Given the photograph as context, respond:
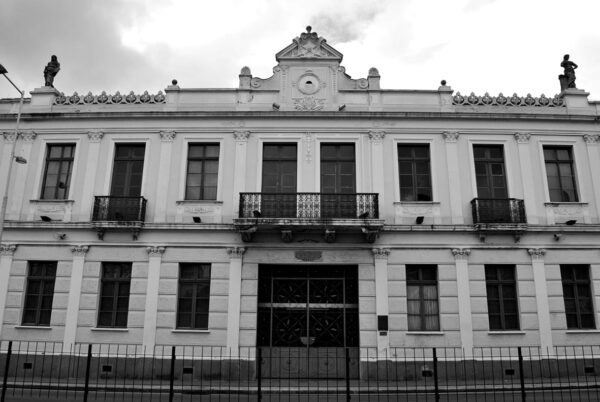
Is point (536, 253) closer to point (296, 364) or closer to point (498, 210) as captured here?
point (498, 210)

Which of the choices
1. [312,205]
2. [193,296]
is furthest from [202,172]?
[193,296]

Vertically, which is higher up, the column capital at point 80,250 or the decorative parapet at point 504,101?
the decorative parapet at point 504,101

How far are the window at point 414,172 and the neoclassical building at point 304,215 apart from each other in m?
0.07

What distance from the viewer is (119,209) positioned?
18016 millimetres

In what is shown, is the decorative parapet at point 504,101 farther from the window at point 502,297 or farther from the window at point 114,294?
the window at point 114,294

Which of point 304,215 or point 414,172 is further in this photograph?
point 414,172

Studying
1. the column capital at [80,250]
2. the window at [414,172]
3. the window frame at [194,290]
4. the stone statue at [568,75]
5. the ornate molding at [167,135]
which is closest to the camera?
the window frame at [194,290]

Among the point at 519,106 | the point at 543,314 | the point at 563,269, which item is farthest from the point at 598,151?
the point at 543,314

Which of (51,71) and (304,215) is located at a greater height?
(51,71)

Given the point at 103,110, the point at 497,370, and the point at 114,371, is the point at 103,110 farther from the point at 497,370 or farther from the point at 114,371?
the point at 497,370

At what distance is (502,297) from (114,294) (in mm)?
14179

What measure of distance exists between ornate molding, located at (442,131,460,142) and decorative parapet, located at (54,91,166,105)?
11.3 metres

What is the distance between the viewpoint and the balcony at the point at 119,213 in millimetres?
17625

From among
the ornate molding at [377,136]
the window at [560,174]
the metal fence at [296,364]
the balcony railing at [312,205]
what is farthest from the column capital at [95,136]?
the window at [560,174]
